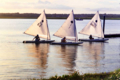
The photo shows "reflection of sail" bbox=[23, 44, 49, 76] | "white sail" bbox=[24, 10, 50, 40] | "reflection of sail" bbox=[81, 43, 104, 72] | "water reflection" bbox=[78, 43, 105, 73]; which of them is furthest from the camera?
"white sail" bbox=[24, 10, 50, 40]

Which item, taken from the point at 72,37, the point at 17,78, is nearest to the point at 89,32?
the point at 72,37

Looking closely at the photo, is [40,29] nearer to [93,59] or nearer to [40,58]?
[40,58]

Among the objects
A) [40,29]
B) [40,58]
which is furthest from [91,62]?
[40,29]

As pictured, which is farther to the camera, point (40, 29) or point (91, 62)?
point (40, 29)

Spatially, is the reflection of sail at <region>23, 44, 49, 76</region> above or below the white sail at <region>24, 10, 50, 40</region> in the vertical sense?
below

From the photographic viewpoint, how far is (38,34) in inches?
1959

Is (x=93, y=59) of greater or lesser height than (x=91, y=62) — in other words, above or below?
above

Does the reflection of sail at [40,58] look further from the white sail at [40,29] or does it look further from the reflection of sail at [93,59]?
the white sail at [40,29]

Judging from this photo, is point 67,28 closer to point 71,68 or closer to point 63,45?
point 63,45

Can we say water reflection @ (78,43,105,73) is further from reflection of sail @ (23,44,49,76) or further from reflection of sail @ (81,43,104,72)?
reflection of sail @ (23,44,49,76)

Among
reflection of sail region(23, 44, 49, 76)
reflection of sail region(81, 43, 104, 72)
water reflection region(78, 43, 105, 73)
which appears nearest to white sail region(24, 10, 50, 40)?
reflection of sail region(23, 44, 49, 76)

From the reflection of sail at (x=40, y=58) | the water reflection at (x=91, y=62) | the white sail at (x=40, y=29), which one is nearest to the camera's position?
the water reflection at (x=91, y=62)

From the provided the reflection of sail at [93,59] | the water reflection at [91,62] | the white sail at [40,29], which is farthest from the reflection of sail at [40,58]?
the white sail at [40,29]

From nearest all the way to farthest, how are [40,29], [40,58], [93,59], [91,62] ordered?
1. [91,62]
2. [93,59]
3. [40,58]
4. [40,29]
